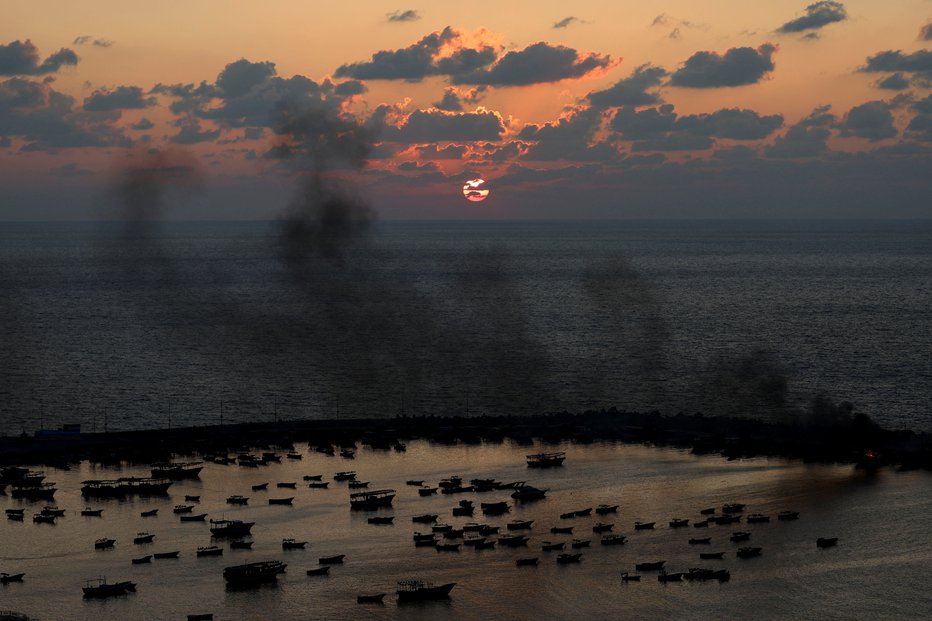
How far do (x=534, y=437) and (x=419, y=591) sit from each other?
34925 mm

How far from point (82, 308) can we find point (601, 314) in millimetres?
80477

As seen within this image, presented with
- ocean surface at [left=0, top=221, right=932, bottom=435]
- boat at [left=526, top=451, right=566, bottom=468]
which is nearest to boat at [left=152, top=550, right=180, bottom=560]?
boat at [left=526, top=451, right=566, bottom=468]

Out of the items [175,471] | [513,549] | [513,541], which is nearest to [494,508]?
[513,541]

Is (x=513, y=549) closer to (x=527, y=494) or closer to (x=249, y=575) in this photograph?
(x=527, y=494)

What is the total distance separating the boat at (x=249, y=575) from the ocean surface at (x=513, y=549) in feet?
1.87

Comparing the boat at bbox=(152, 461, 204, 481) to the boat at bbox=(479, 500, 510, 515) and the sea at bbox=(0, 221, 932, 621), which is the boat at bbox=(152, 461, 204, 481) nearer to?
the sea at bbox=(0, 221, 932, 621)

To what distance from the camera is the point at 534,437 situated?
8744 centimetres

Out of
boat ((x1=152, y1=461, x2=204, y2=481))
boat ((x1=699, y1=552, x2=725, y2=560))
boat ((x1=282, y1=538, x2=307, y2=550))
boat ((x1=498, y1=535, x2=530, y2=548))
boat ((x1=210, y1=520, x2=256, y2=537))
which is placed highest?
boat ((x1=152, y1=461, x2=204, y2=481))

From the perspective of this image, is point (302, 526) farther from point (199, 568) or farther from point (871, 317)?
point (871, 317)

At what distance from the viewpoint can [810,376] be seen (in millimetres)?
117812

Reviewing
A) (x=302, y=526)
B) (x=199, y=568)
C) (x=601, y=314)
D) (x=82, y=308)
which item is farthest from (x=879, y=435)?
(x=82, y=308)

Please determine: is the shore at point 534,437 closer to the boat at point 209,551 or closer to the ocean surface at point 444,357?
the ocean surface at point 444,357

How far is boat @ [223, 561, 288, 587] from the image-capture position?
55.4 m

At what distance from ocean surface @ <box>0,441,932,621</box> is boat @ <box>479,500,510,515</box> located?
2.27ft
